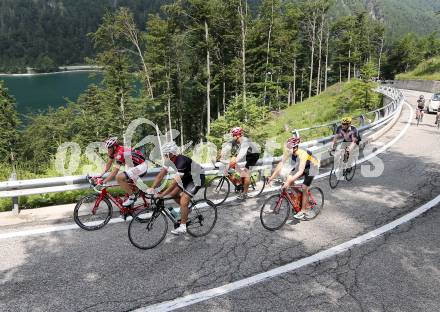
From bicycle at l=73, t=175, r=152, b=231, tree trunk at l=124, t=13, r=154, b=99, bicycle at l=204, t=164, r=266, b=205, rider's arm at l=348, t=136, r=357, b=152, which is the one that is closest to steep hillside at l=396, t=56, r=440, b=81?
tree trunk at l=124, t=13, r=154, b=99

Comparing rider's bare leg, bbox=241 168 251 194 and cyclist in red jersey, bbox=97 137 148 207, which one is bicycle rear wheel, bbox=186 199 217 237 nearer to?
cyclist in red jersey, bbox=97 137 148 207

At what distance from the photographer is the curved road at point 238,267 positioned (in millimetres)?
5145

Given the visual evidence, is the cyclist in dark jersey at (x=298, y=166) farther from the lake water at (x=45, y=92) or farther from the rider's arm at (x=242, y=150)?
the lake water at (x=45, y=92)

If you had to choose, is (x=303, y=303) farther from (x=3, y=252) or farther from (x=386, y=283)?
(x=3, y=252)

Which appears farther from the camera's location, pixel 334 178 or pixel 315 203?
pixel 334 178

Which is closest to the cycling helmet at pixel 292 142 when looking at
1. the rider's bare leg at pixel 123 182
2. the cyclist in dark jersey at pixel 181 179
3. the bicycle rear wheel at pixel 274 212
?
the bicycle rear wheel at pixel 274 212

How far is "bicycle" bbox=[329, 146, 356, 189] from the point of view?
1069 cm

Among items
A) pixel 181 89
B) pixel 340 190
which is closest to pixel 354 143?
pixel 340 190

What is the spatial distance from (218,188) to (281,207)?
2.28 metres

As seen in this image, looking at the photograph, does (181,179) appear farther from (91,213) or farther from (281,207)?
(281,207)

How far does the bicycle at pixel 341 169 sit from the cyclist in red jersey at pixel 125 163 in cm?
584

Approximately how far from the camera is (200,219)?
7445mm

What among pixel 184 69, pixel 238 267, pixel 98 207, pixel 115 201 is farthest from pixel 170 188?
pixel 184 69

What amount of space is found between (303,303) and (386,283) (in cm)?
155
